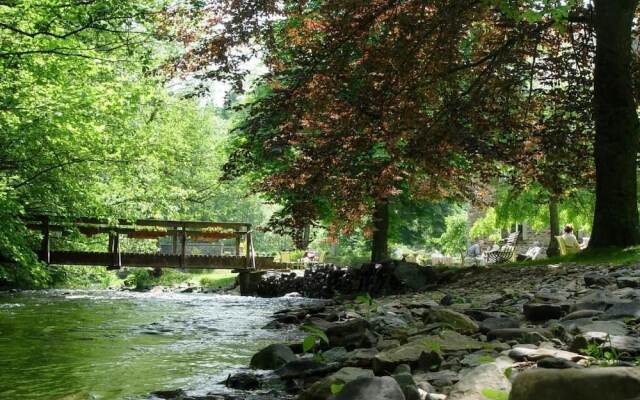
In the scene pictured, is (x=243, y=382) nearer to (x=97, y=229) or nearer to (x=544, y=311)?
(x=544, y=311)

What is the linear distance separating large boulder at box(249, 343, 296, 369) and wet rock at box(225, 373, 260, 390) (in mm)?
536

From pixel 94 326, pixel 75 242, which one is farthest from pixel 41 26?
pixel 75 242

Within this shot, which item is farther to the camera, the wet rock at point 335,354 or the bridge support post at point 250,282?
the bridge support post at point 250,282

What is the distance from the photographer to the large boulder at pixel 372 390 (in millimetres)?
2896

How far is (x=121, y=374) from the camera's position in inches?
213

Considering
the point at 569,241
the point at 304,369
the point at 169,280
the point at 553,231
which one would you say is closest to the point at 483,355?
the point at 304,369

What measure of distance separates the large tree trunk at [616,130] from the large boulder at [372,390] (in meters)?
8.36

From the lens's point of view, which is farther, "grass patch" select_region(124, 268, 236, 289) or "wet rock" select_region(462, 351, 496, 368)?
"grass patch" select_region(124, 268, 236, 289)

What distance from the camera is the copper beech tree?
9.02m

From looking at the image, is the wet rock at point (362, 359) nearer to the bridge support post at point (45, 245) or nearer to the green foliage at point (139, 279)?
the bridge support post at point (45, 245)

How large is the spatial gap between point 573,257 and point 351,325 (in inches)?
257

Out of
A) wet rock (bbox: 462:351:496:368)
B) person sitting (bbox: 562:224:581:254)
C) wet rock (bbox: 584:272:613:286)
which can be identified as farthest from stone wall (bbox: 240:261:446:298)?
wet rock (bbox: 462:351:496:368)

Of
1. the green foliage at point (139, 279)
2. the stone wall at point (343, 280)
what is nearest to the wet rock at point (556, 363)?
the stone wall at point (343, 280)

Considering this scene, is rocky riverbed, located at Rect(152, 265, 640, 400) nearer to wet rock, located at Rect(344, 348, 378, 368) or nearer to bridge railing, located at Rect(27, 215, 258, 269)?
wet rock, located at Rect(344, 348, 378, 368)
